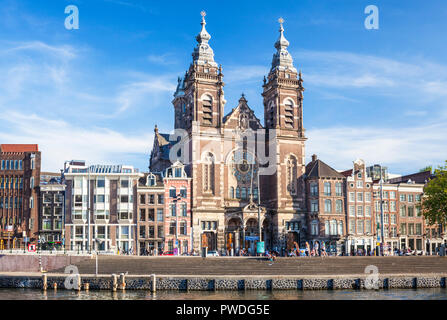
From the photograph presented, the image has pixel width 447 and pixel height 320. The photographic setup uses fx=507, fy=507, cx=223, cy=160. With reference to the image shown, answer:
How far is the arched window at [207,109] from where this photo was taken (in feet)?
276

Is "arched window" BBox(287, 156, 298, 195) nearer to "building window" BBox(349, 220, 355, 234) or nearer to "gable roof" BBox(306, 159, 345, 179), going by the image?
"gable roof" BBox(306, 159, 345, 179)

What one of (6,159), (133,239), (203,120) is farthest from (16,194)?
(203,120)

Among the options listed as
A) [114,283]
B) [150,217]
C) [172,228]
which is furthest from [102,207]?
[114,283]

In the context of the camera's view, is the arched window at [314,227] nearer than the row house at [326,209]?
No

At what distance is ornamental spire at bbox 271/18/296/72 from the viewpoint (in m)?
90.9

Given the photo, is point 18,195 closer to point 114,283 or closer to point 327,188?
point 114,283

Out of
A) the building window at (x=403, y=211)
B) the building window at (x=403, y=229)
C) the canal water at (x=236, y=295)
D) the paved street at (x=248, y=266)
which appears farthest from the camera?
the building window at (x=403, y=211)

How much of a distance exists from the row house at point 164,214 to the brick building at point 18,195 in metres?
16.6

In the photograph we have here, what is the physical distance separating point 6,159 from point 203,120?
32.0 metres

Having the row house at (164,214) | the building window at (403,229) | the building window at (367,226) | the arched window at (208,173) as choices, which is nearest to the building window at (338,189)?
the building window at (367,226)

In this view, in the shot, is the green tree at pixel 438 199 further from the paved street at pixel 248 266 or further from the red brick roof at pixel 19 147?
the red brick roof at pixel 19 147

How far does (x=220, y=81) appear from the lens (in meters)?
85.4

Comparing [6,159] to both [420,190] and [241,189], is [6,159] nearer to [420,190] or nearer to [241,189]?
[241,189]

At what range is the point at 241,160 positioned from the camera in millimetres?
86125
